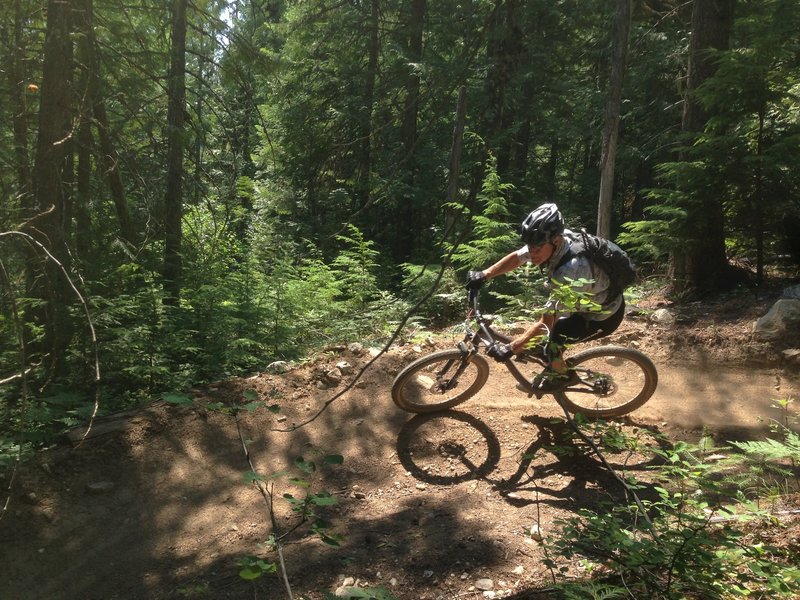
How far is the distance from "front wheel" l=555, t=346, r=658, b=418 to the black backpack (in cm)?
84

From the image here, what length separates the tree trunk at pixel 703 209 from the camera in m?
7.82

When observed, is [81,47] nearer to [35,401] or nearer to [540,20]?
[35,401]

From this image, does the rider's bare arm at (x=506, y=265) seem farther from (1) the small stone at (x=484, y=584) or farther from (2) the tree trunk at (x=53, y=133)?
(2) the tree trunk at (x=53, y=133)

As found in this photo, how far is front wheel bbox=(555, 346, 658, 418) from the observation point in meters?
5.03

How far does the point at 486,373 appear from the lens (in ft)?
17.4

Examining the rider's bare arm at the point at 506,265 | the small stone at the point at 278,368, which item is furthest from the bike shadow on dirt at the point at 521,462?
the small stone at the point at 278,368

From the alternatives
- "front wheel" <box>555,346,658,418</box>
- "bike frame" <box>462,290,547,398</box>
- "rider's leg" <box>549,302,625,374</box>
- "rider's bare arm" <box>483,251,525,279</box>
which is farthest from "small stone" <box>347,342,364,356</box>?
"rider's leg" <box>549,302,625,374</box>

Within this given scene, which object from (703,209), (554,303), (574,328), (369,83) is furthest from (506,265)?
(369,83)

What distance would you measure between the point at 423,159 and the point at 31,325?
1268cm

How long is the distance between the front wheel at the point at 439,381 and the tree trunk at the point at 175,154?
11.9 ft

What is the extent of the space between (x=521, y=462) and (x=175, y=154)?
216 inches

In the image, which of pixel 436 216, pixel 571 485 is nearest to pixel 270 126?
pixel 436 216

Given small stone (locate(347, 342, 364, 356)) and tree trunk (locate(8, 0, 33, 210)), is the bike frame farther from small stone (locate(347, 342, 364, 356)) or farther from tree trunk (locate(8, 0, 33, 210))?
tree trunk (locate(8, 0, 33, 210))

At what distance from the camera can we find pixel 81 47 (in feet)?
17.9
